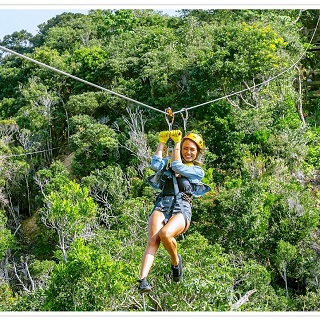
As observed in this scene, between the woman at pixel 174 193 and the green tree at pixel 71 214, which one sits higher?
the woman at pixel 174 193

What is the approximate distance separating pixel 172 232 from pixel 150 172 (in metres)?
9.21

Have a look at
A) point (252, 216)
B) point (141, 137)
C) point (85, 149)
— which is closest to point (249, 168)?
point (252, 216)

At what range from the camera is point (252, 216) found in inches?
408

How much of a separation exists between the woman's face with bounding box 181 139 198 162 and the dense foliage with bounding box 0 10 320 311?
4.34m

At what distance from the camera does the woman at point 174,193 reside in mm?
2695

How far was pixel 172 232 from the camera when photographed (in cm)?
269

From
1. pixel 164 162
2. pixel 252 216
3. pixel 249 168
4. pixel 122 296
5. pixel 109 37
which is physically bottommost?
pixel 122 296

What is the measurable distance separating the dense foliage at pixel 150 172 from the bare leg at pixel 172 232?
4568 mm

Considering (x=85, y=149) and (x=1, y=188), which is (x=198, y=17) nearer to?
(x=85, y=149)

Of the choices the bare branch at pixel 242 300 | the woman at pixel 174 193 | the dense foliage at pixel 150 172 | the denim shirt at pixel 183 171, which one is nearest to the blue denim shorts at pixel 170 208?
the woman at pixel 174 193

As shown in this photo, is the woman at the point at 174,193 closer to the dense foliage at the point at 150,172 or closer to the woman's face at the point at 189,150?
the woman's face at the point at 189,150

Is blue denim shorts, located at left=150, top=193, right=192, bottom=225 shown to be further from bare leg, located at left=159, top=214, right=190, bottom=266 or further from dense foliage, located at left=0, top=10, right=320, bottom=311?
dense foliage, located at left=0, top=10, right=320, bottom=311

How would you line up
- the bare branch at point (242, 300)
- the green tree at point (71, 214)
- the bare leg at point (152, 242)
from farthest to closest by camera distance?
the green tree at point (71, 214) → the bare branch at point (242, 300) → the bare leg at point (152, 242)

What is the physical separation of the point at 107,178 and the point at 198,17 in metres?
6.53
